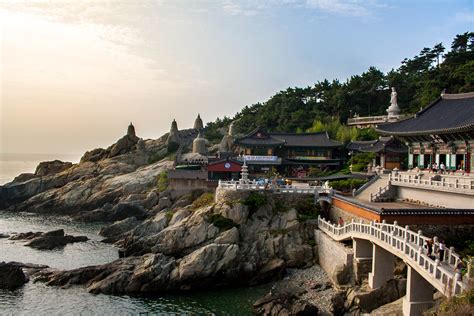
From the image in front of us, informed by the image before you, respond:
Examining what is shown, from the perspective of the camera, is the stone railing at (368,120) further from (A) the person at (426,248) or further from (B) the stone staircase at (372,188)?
(A) the person at (426,248)

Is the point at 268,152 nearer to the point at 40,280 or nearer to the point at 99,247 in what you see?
the point at 99,247

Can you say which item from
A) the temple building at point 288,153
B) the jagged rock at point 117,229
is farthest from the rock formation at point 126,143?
the jagged rock at point 117,229

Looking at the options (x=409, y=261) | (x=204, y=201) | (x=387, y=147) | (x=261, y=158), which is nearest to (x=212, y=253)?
(x=204, y=201)

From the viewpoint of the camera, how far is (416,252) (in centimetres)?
2144

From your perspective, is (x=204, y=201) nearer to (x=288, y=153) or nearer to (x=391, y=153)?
(x=288, y=153)

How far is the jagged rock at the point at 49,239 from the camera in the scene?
4784cm

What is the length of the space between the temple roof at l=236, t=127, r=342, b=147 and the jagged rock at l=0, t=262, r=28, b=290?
1521 inches

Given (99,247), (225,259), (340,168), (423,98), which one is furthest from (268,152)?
(225,259)

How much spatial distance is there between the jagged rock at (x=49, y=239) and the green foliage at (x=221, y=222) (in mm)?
19618

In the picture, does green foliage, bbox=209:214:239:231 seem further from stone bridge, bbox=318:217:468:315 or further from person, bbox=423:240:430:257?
person, bbox=423:240:430:257

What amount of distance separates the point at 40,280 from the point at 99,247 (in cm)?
1202

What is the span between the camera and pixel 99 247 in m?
47.7

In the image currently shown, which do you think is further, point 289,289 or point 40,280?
point 40,280

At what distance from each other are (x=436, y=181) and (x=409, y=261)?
13.2m
